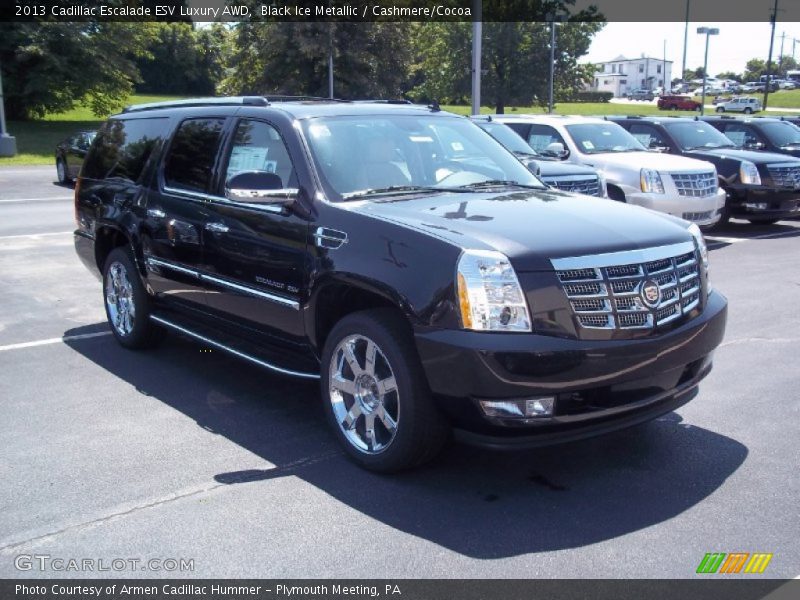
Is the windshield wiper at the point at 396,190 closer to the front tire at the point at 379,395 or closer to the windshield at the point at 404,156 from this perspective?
the windshield at the point at 404,156

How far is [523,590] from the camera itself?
338cm

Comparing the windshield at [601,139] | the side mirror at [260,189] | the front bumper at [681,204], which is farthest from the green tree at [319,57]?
the side mirror at [260,189]

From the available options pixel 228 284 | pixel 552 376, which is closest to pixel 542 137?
pixel 228 284

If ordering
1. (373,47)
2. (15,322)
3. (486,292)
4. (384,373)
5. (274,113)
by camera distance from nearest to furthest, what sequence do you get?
(486,292) → (384,373) → (274,113) → (15,322) → (373,47)

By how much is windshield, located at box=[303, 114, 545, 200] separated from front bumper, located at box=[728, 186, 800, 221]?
9.55m

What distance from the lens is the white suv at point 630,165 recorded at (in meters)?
12.4

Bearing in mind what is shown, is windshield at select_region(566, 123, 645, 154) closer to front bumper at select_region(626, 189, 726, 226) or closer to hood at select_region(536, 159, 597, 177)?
Result: front bumper at select_region(626, 189, 726, 226)

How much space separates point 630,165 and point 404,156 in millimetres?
8157

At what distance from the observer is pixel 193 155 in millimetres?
6066

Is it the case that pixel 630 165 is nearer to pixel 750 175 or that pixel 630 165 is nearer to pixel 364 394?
pixel 750 175

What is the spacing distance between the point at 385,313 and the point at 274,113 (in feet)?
5.70

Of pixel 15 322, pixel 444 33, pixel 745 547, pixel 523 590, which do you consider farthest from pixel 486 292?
pixel 444 33

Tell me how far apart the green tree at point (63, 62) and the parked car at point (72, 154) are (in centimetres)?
1607

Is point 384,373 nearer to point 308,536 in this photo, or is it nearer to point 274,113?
point 308,536
